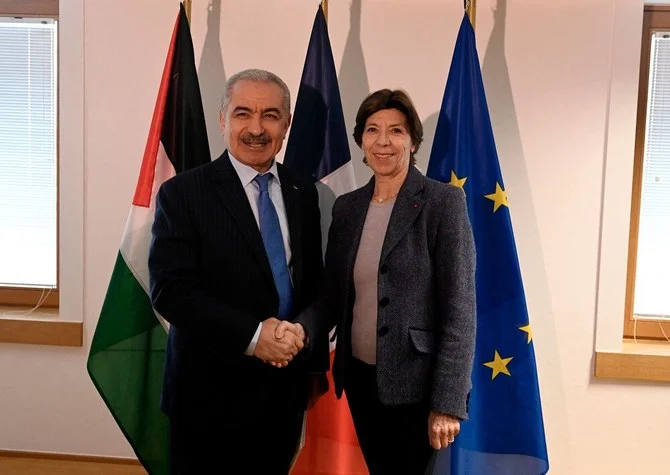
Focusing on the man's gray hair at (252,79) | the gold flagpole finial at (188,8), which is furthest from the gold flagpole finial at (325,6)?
the man's gray hair at (252,79)

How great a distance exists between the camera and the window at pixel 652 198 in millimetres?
2395

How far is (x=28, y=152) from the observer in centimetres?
258

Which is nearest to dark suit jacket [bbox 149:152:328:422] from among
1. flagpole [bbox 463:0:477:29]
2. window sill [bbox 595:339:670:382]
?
flagpole [bbox 463:0:477:29]

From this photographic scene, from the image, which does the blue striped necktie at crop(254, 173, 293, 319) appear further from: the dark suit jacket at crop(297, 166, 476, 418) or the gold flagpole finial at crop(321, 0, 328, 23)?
the gold flagpole finial at crop(321, 0, 328, 23)

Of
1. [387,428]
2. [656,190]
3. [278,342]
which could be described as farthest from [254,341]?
[656,190]

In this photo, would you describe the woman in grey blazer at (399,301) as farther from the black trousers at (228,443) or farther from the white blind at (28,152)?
the white blind at (28,152)

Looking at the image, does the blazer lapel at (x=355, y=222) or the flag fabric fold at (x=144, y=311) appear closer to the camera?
the blazer lapel at (x=355, y=222)

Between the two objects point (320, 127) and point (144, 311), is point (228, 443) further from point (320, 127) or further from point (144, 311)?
point (320, 127)

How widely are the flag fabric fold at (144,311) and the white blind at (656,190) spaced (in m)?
1.77

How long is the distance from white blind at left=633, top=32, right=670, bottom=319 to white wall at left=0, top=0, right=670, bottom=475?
239 mm

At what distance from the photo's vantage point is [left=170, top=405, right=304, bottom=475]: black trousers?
1470 millimetres

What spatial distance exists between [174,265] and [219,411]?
38 centimetres

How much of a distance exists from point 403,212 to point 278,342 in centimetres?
43

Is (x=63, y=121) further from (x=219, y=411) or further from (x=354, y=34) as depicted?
(x=219, y=411)
